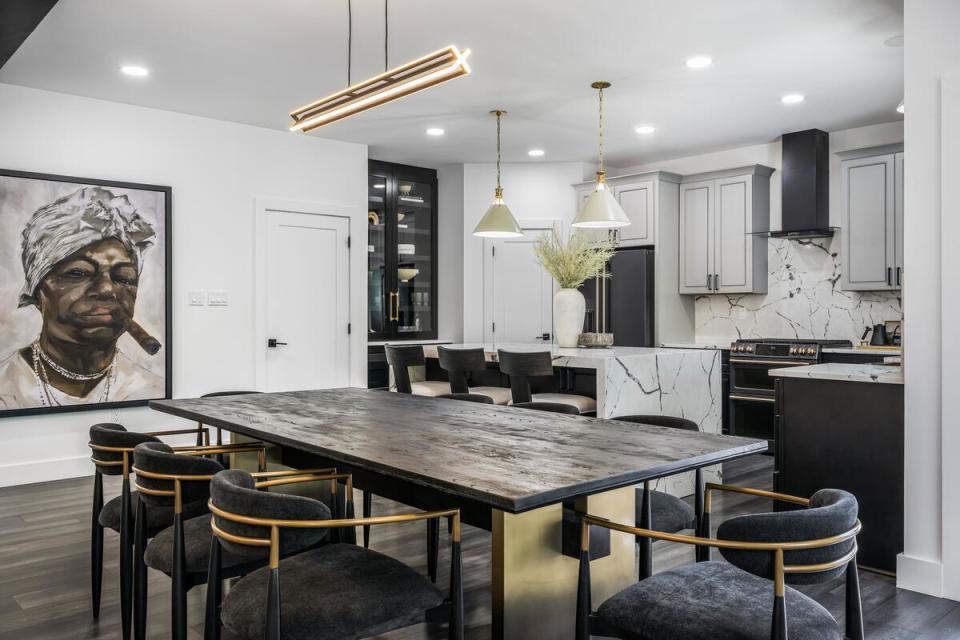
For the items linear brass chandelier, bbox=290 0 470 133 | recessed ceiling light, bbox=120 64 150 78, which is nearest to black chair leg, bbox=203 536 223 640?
linear brass chandelier, bbox=290 0 470 133

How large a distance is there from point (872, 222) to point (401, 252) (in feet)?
14.0

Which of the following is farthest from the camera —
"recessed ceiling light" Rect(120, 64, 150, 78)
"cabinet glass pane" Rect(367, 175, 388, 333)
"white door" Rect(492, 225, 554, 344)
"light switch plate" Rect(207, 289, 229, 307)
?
"white door" Rect(492, 225, 554, 344)

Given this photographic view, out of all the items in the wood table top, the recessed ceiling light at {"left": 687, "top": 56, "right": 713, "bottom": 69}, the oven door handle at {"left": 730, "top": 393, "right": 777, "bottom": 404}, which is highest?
the recessed ceiling light at {"left": 687, "top": 56, "right": 713, "bottom": 69}

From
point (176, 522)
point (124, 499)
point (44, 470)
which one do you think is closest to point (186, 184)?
point (44, 470)

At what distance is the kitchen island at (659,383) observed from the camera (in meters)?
3.95

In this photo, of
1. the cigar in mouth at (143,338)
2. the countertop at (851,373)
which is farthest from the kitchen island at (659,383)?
the cigar in mouth at (143,338)

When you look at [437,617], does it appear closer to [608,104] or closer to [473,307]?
[608,104]

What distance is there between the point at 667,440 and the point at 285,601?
1164mm

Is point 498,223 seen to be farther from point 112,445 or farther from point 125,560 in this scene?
point 125,560

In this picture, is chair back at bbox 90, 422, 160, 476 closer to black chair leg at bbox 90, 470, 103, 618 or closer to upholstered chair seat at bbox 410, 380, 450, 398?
black chair leg at bbox 90, 470, 103, 618

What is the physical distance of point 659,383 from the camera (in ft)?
14.0

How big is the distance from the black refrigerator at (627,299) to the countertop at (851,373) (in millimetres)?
2969

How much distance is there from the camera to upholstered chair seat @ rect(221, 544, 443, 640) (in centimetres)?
155

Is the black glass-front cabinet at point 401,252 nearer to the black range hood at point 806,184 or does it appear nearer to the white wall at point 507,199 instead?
the white wall at point 507,199
